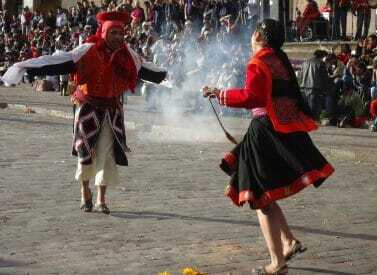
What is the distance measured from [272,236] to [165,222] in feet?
6.83

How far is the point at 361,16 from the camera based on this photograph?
21.8 meters

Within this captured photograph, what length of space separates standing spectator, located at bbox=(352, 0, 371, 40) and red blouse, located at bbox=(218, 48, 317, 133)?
15.4 meters

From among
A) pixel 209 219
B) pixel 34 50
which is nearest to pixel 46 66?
pixel 209 219

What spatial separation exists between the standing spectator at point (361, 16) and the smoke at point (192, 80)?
279 cm

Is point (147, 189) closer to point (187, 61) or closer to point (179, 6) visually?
point (187, 61)

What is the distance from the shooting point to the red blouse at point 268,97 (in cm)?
620

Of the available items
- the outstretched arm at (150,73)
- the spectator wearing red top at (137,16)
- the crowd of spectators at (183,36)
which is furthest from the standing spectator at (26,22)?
the outstretched arm at (150,73)

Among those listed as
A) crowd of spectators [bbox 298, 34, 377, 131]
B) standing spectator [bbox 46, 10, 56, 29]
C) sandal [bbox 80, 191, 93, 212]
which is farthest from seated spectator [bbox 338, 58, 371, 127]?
standing spectator [bbox 46, 10, 56, 29]

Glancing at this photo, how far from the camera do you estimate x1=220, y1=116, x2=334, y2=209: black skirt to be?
6.24m

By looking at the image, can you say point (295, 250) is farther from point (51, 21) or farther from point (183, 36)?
point (51, 21)

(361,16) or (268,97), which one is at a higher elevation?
(268,97)

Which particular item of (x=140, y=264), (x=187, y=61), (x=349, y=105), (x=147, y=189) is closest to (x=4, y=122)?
(x=187, y=61)

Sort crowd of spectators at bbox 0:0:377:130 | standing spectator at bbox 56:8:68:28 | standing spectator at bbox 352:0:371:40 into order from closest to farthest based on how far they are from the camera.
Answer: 1. crowd of spectators at bbox 0:0:377:130
2. standing spectator at bbox 352:0:371:40
3. standing spectator at bbox 56:8:68:28

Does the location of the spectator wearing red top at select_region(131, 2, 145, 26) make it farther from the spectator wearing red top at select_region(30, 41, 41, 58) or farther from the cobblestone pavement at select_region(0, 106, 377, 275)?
the cobblestone pavement at select_region(0, 106, 377, 275)
